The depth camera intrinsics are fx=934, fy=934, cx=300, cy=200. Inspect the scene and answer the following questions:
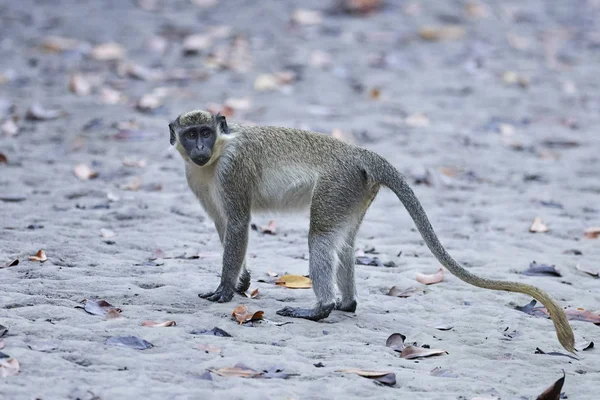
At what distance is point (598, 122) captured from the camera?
A: 12234mm

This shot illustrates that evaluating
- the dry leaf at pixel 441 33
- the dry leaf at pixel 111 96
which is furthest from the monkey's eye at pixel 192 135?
the dry leaf at pixel 441 33

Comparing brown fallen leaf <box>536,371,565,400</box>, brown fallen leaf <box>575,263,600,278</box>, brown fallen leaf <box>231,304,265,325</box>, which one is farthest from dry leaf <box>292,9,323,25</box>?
brown fallen leaf <box>536,371,565,400</box>

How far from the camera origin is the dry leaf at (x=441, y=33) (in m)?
15.0

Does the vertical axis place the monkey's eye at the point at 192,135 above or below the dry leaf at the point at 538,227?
above

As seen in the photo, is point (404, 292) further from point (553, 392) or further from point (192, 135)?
point (553, 392)

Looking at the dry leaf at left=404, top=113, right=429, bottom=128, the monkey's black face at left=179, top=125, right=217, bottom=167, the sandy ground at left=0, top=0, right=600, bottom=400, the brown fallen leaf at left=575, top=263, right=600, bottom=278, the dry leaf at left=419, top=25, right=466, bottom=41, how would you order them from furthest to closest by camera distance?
the dry leaf at left=419, top=25, right=466, bottom=41 < the dry leaf at left=404, top=113, right=429, bottom=128 < the brown fallen leaf at left=575, top=263, right=600, bottom=278 < the monkey's black face at left=179, top=125, right=217, bottom=167 < the sandy ground at left=0, top=0, right=600, bottom=400

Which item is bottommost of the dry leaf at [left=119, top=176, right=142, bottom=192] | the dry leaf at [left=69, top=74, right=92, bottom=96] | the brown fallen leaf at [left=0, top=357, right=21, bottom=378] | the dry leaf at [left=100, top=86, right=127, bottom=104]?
the dry leaf at [left=119, top=176, right=142, bottom=192]

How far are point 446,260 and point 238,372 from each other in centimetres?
163

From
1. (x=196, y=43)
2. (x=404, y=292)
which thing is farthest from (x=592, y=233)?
(x=196, y=43)

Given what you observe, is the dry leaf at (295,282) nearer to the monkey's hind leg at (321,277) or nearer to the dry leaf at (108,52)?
the monkey's hind leg at (321,277)

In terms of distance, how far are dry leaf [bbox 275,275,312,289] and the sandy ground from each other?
0.08m

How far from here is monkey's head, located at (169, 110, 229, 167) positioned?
6.08 m

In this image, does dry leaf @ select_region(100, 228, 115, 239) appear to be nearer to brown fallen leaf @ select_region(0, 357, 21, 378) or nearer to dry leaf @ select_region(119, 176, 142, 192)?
dry leaf @ select_region(119, 176, 142, 192)

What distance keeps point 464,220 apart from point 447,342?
3.03m
